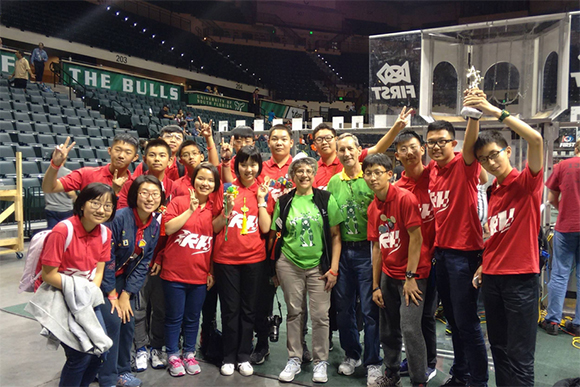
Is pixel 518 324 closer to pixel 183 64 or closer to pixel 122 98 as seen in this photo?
pixel 122 98

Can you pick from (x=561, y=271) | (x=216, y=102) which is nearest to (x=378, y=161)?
(x=561, y=271)

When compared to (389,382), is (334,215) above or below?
above

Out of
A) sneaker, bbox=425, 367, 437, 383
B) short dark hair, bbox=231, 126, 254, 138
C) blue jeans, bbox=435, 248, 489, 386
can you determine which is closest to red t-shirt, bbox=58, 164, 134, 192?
short dark hair, bbox=231, 126, 254, 138

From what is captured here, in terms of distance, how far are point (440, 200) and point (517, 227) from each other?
1.67ft

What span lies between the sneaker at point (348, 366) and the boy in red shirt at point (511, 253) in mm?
1050

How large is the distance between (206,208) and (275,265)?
0.69 meters

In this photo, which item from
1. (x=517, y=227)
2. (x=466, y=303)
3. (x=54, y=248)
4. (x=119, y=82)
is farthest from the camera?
(x=119, y=82)

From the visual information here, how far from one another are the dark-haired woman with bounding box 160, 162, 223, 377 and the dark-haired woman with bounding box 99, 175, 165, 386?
213 mm

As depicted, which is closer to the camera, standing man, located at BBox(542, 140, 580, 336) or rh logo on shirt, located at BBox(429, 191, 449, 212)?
rh logo on shirt, located at BBox(429, 191, 449, 212)

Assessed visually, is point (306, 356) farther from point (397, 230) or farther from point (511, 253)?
point (511, 253)

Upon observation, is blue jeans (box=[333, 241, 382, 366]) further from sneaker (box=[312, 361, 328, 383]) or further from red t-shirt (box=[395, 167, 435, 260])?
red t-shirt (box=[395, 167, 435, 260])

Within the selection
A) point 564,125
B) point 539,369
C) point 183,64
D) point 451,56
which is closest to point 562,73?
point 564,125

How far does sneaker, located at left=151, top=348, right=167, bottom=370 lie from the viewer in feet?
10.7

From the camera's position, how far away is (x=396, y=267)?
9.14 feet
